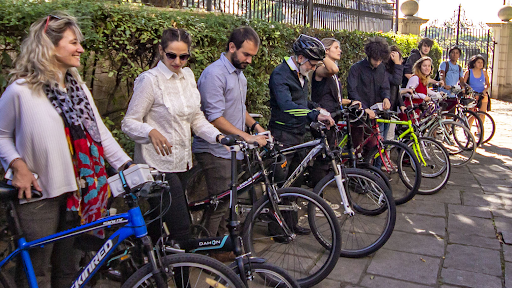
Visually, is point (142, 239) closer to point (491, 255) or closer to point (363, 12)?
point (491, 255)

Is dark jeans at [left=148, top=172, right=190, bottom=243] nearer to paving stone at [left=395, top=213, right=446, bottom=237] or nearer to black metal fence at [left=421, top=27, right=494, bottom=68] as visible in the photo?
paving stone at [left=395, top=213, right=446, bottom=237]

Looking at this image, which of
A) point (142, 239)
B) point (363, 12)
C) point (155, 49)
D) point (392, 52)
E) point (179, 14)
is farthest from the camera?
point (363, 12)

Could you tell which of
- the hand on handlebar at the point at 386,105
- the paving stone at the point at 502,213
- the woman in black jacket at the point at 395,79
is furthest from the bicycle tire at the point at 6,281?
the woman in black jacket at the point at 395,79

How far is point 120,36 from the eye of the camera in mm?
4004

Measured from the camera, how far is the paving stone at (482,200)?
19.3 feet

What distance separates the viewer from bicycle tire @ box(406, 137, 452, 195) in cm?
631

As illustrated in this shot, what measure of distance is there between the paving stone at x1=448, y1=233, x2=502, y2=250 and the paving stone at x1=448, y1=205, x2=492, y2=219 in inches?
29.6

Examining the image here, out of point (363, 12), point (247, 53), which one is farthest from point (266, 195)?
point (363, 12)

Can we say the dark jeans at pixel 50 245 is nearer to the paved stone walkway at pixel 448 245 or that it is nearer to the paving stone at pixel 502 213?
the paved stone walkway at pixel 448 245

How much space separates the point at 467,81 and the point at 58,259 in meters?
9.30

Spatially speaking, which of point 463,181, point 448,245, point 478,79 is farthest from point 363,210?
point 478,79

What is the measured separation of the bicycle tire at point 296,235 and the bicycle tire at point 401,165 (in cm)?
202

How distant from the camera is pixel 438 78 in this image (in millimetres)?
10195

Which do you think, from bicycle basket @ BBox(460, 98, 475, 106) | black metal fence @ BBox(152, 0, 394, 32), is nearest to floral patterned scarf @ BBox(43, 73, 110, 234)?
black metal fence @ BBox(152, 0, 394, 32)
